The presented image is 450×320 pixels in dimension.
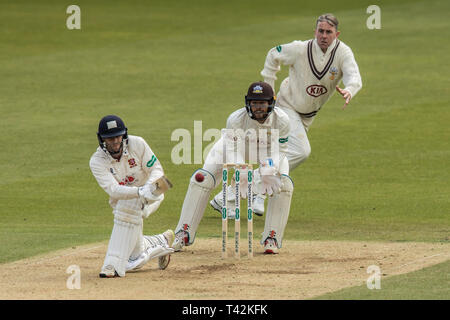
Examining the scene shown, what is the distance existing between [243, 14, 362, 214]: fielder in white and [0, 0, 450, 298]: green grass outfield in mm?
1145

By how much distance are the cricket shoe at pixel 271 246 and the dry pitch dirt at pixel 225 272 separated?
94mm

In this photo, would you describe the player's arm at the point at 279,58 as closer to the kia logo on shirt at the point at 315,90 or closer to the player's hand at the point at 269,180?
the kia logo on shirt at the point at 315,90

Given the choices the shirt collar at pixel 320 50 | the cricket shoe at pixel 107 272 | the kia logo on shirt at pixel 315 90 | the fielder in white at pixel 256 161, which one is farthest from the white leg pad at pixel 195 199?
the shirt collar at pixel 320 50

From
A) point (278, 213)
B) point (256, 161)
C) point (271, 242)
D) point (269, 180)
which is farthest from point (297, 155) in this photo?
point (269, 180)

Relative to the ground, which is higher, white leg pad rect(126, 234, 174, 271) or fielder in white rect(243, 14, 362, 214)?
fielder in white rect(243, 14, 362, 214)

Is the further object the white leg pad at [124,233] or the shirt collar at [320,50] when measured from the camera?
the shirt collar at [320,50]

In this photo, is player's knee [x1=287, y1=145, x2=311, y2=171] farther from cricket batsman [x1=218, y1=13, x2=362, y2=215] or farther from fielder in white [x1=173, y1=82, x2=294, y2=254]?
fielder in white [x1=173, y1=82, x2=294, y2=254]

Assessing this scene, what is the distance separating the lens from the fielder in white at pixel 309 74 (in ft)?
41.1

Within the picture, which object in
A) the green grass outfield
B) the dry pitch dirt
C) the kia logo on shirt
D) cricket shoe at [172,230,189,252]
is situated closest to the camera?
the dry pitch dirt

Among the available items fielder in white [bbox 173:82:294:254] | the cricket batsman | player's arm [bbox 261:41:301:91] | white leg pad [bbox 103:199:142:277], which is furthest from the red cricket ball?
player's arm [bbox 261:41:301:91]

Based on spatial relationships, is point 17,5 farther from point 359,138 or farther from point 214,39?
point 359,138

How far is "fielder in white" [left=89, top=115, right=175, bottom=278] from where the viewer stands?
965 cm

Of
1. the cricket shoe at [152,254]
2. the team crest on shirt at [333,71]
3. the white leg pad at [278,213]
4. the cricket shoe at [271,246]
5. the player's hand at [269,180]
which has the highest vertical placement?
the team crest on shirt at [333,71]

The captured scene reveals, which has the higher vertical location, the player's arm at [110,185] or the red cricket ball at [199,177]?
the red cricket ball at [199,177]
